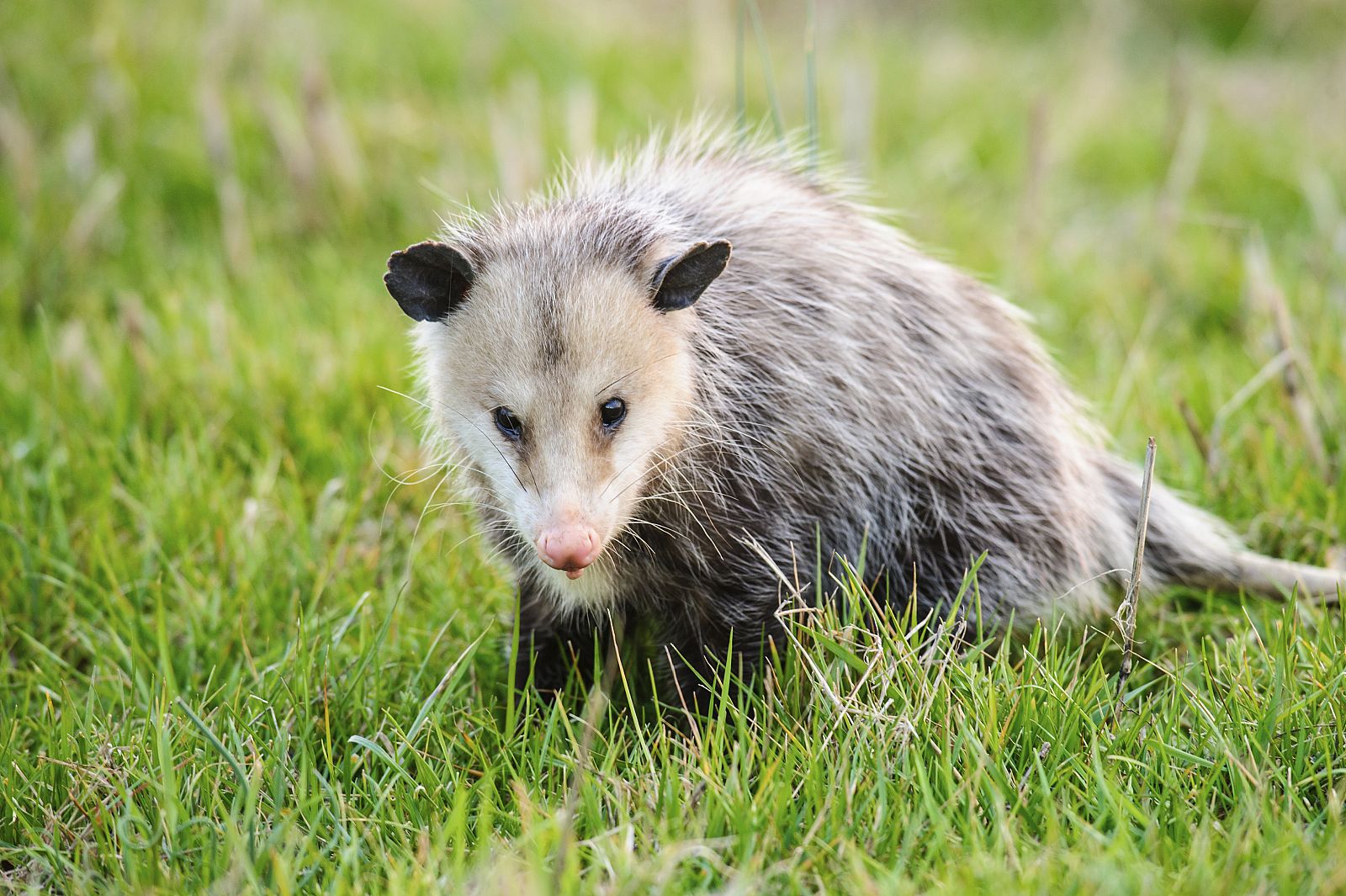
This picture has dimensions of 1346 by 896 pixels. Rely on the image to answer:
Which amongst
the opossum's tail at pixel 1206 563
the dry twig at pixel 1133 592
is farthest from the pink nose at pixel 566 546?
the opossum's tail at pixel 1206 563

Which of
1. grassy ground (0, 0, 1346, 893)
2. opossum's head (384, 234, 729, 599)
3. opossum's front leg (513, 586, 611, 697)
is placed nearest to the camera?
grassy ground (0, 0, 1346, 893)

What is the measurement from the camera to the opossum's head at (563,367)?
7.21ft

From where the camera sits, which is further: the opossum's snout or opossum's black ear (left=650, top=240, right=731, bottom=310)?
opossum's black ear (left=650, top=240, right=731, bottom=310)

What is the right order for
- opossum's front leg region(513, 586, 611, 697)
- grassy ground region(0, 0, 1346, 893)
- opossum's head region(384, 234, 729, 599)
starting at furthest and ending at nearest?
1. opossum's front leg region(513, 586, 611, 697)
2. opossum's head region(384, 234, 729, 599)
3. grassy ground region(0, 0, 1346, 893)

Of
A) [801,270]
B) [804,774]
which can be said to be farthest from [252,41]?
[804,774]

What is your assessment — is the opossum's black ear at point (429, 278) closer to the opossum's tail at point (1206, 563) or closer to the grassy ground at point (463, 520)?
the grassy ground at point (463, 520)

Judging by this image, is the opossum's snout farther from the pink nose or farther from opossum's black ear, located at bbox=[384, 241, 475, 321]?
opossum's black ear, located at bbox=[384, 241, 475, 321]

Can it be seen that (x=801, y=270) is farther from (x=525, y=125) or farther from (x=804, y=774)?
(x=525, y=125)

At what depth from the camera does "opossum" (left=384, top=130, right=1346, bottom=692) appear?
89.6 inches

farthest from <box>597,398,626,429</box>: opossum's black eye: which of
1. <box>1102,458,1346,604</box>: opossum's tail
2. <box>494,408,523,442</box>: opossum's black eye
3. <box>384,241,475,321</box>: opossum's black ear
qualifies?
<box>1102,458,1346,604</box>: opossum's tail

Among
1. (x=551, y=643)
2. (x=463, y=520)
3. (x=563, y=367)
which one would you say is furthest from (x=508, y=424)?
(x=463, y=520)

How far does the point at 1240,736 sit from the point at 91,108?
5033mm

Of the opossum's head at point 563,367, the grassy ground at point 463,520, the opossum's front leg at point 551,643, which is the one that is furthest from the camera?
the opossum's front leg at point 551,643

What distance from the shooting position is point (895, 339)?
2678 mm
